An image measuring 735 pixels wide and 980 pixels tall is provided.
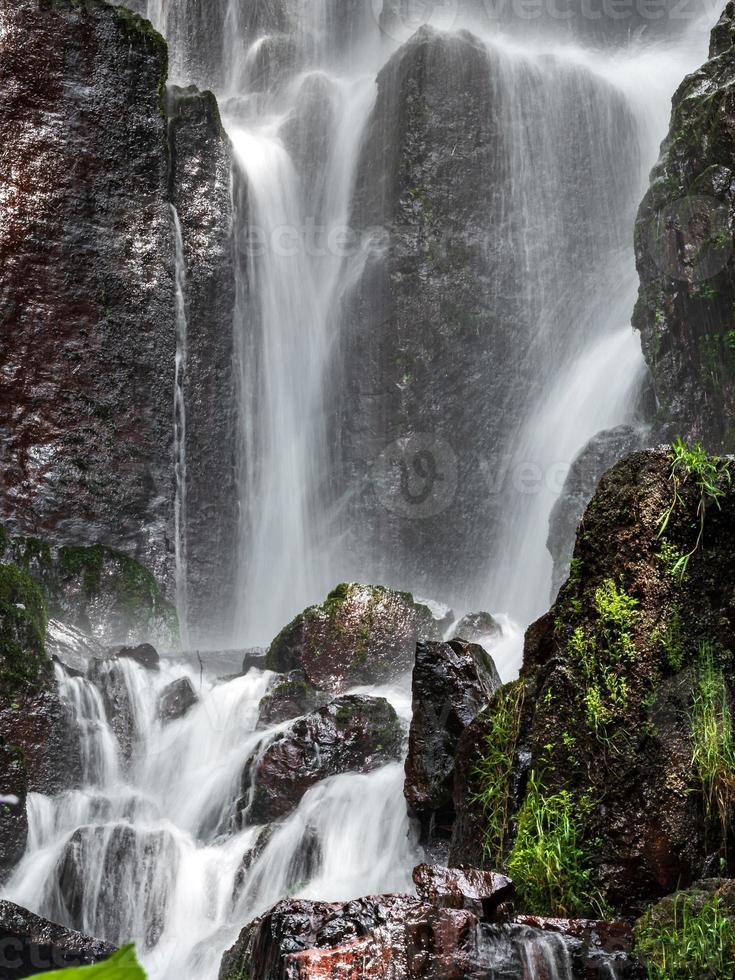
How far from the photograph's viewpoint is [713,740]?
4.59 metres

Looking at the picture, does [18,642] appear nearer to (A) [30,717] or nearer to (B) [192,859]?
(A) [30,717]

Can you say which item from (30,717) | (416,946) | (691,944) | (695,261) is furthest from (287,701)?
(695,261)

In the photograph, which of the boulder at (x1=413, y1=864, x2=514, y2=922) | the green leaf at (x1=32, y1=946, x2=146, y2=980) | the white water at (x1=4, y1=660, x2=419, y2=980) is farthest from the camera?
the white water at (x1=4, y1=660, x2=419, y2=980)

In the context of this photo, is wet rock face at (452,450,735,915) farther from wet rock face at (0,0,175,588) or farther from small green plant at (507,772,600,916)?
wet rock face at (0,0,175,588)

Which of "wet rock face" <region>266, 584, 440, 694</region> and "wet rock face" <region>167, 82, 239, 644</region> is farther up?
"wet rock face" <region>167, 82, 239, 644</region>

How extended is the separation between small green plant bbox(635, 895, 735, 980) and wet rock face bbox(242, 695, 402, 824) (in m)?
4.07

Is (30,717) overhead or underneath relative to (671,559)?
overhead

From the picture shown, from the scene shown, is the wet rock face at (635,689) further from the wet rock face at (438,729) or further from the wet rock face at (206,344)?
the wet rock face at (206,344)

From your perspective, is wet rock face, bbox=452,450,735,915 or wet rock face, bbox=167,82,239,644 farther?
wet rock face, bbox=167,82,239,644

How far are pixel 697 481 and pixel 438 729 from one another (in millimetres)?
2648

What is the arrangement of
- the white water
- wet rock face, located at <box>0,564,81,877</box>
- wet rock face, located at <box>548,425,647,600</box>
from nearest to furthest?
the white water < wet rock face, located at <box>0,564,81,877</box> < wet rock face, located at <box>548,425,647,600</box>

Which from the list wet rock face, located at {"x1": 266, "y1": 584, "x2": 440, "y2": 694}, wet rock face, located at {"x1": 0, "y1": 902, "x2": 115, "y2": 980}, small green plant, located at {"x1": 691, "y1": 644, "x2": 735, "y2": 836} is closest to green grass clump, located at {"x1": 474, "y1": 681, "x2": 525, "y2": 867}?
small green plant, located at {"x1": 691, "y1": 644, "x2": 735, "y2": 836}

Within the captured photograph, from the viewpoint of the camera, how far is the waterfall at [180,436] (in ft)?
45.9

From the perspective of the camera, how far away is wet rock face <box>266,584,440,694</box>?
35.6ft
